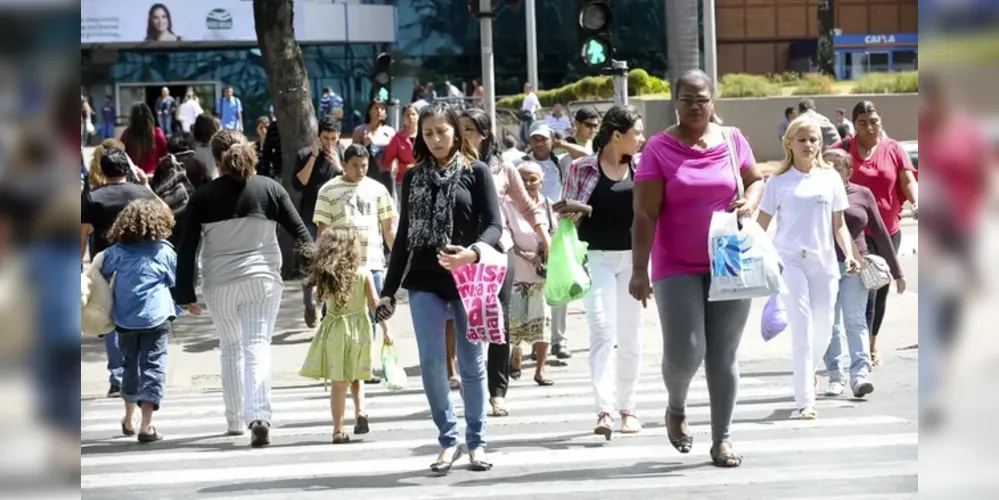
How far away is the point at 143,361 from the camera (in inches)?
361

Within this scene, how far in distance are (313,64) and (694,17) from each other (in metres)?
42.2

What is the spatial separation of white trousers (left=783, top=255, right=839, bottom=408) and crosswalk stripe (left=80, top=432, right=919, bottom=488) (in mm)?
741

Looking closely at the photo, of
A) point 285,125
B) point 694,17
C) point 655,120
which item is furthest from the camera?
point 655,120

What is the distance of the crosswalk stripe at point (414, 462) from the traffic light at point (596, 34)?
22.4ft

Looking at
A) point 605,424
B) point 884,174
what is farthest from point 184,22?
point 605,424

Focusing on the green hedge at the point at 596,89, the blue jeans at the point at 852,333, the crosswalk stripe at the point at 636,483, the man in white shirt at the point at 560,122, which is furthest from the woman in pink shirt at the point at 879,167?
the green hedge at the point at 596,89

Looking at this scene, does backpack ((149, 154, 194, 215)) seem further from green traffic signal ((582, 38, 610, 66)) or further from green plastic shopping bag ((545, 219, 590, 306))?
green plastic shopping bag ((545, 219, 590, 306))

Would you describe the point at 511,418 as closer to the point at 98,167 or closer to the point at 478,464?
the point at 478,464

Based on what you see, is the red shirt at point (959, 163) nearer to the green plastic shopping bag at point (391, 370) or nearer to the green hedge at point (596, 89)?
the green plastic shopping bag at point (391, 370)

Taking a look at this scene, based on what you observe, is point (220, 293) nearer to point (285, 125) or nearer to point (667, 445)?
point (667, 445)

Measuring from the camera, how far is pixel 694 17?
51.2 feet

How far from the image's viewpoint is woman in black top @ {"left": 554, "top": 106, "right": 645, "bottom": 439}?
859 centimetres

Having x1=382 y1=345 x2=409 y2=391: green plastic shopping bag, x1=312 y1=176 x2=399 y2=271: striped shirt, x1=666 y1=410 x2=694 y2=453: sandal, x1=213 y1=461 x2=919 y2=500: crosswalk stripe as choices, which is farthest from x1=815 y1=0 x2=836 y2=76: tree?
x1=213 y1=461 x2=919 y2=500: crosswalk stripe

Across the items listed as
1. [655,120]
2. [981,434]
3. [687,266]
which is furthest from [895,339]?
[655,120]
